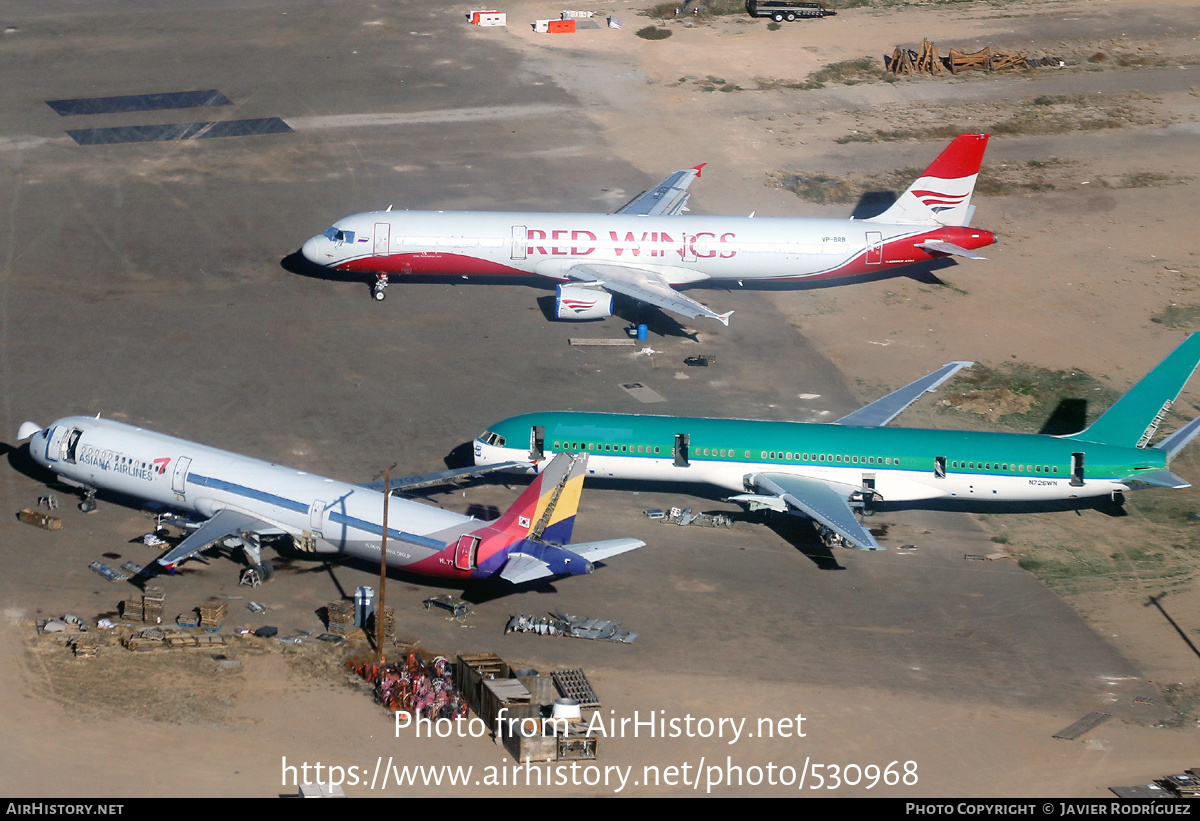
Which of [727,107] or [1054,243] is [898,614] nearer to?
[1054,243]

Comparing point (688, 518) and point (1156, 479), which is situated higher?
point (1156, 479)

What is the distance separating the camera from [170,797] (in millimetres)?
41031

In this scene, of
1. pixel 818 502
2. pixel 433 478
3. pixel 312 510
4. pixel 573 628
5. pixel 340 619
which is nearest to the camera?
pixel 340 619

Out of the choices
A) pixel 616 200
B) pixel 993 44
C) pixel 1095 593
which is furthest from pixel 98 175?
pixel 993 44

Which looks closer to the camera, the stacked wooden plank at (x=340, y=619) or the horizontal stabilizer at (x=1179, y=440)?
the stacked wooden plank at (x=340, y=619)

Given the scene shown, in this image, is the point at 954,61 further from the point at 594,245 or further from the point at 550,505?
the point at 550,505

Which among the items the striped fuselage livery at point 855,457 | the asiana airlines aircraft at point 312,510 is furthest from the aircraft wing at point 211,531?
the striped fuselage livery at point 855,457

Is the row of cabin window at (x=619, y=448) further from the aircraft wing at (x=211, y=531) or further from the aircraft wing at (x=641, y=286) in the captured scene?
the aircraft wing at (x=641, y=286)

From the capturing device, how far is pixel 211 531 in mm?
53312

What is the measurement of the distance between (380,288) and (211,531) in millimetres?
28947

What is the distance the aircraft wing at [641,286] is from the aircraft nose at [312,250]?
14872 millimetres

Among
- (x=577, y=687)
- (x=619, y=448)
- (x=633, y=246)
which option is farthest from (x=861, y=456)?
(x=633, y=246)

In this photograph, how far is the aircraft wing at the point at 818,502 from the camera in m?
54.8

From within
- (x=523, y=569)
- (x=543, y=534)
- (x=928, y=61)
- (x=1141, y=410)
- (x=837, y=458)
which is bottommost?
(x=523, y=569)
